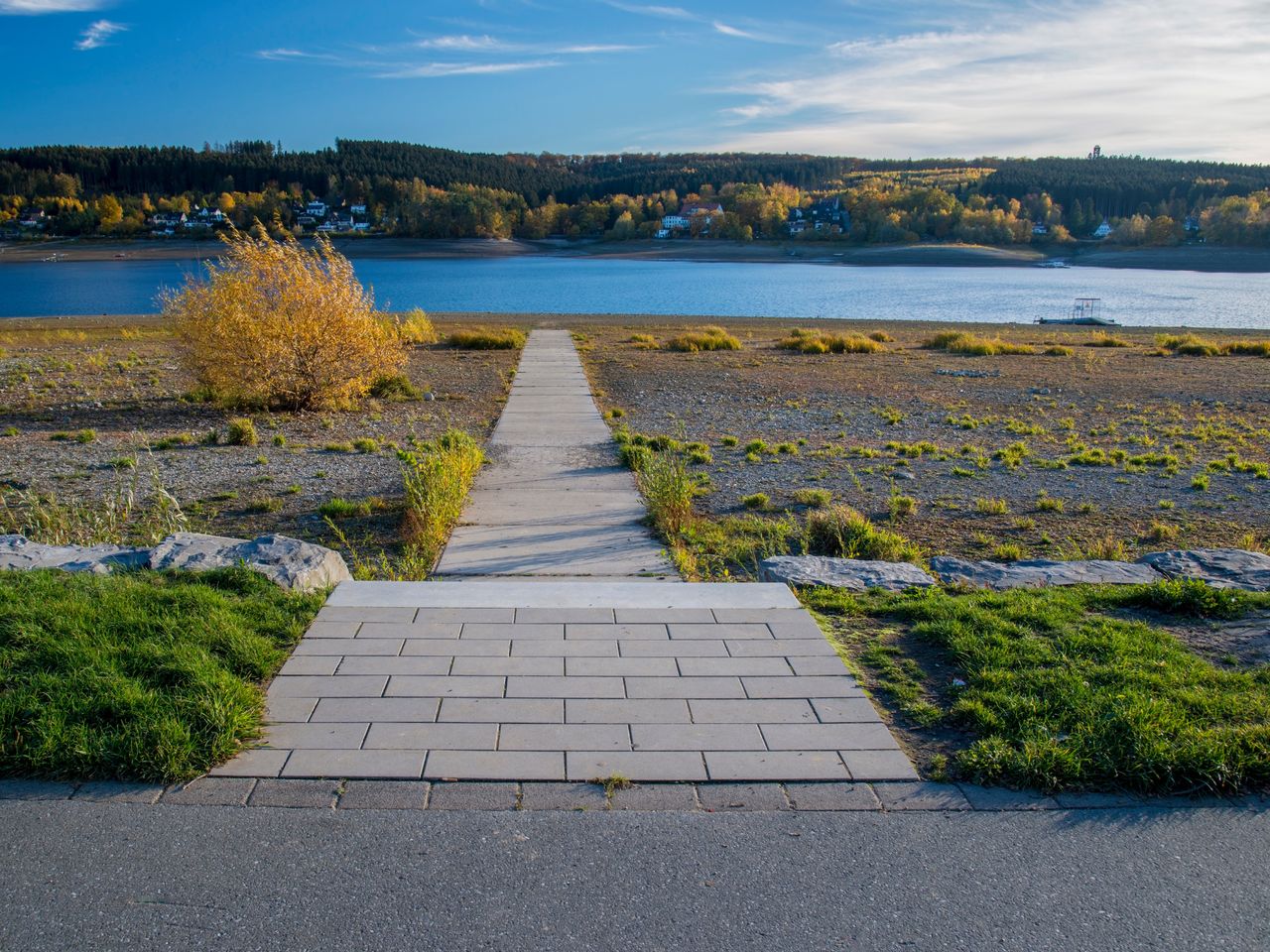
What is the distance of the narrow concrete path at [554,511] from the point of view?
5.85 meters

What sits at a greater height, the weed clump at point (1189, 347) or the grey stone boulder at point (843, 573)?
the grey stone boulder at point (843, 573)

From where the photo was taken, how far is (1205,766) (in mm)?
3123

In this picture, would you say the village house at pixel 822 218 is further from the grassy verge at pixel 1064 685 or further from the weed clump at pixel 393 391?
the grassy verge at pixel 1064 685

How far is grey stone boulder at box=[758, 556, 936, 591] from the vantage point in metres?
5.15

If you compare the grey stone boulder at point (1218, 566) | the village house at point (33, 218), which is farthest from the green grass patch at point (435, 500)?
the village house at point (33, 218)

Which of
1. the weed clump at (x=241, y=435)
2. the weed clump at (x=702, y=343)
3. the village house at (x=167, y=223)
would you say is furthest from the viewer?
the village house at (x=167, y=223)

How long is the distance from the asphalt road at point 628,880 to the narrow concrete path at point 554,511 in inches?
112

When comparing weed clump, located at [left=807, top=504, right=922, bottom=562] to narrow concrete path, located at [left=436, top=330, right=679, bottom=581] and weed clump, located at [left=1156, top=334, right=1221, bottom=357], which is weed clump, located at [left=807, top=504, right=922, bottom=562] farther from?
weed clump, located at [left=1156, top=334, right=1221, bottom=357]

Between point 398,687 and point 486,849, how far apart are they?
116 cm

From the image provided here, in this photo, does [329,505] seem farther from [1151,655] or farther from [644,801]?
[1151,655]

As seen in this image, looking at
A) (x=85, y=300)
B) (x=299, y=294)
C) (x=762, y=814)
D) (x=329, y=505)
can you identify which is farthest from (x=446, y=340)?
(x=85, y=300)

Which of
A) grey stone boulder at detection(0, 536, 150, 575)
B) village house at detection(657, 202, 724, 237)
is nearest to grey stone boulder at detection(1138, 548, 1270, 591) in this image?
grey stone boulder at detection(0, 536, 150, 575)

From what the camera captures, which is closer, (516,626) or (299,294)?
(516,626)

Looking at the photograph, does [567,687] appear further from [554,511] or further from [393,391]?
[393,391]
